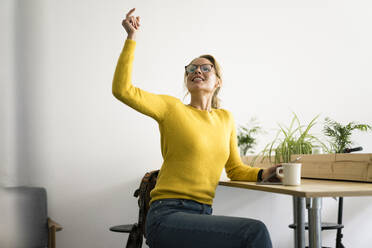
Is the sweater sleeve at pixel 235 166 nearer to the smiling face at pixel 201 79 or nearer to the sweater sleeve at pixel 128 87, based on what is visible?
the smiling face at pixel 201 79

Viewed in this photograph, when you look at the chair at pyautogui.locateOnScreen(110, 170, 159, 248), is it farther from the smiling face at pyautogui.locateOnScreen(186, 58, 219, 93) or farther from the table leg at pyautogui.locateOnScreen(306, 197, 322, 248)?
the table leg at pyautogui.locateOnScreen(306, 197, 322, 248)

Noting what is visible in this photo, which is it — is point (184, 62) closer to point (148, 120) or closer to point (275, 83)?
point (148, 120)

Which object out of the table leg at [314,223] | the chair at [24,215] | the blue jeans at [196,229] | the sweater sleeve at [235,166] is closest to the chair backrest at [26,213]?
the chair at [24,215]

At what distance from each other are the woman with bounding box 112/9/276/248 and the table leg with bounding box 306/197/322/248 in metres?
0.26

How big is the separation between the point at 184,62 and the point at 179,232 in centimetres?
181

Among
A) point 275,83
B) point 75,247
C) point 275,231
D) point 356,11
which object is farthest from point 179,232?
point 356,11

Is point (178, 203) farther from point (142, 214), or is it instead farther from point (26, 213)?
point (26, 213)

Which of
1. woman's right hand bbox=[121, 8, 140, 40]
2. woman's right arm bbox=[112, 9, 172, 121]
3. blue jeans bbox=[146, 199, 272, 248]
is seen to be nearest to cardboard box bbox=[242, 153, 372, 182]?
blue jeans bbox=[146, 199, 272, 248]

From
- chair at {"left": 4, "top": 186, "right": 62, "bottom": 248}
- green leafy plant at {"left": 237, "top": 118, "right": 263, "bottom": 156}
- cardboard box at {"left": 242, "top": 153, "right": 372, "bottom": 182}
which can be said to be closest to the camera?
chair at {"left": 4, "top": 186, "right": 62, "bottom": 248}

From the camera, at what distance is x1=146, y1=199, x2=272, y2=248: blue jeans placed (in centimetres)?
105

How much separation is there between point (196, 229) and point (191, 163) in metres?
0.31

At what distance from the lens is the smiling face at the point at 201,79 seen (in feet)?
5.24

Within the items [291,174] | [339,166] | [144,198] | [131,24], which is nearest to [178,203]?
[291,174]

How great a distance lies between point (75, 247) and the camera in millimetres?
2420
